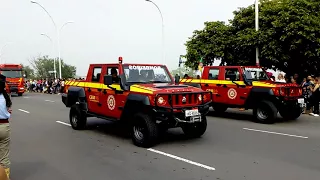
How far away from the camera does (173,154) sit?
22.6ft

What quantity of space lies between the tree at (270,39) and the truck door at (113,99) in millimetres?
10549

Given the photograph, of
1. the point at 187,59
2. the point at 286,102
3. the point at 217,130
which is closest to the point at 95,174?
the point at 217,130

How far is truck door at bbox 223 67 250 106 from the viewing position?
38.5 feet

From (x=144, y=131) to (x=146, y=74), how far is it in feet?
6.06

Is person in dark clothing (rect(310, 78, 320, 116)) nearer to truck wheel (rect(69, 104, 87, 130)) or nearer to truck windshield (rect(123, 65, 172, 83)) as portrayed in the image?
truck windshield (rect(123, 65, 172, 83))

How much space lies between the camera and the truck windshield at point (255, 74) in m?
11.9

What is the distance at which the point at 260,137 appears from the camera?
339 inches

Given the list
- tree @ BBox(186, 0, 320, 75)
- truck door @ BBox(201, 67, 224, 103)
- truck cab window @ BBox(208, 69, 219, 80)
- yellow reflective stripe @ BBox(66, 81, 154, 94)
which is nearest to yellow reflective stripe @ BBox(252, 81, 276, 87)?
truck door @ BBox(201, 67, 224, 103)

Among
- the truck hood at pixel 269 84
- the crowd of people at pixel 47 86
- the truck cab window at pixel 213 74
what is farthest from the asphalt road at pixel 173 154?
the crowd of people at pixel 47 86

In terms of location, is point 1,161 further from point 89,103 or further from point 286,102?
point 286,102

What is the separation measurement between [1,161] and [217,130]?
21.0 ft

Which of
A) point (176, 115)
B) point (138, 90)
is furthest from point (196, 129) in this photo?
point (138, 90)

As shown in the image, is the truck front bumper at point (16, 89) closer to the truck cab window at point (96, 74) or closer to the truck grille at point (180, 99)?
the truck cab window at point (96, 74)

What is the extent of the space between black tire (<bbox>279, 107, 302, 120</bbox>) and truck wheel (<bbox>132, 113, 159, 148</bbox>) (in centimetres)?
601
